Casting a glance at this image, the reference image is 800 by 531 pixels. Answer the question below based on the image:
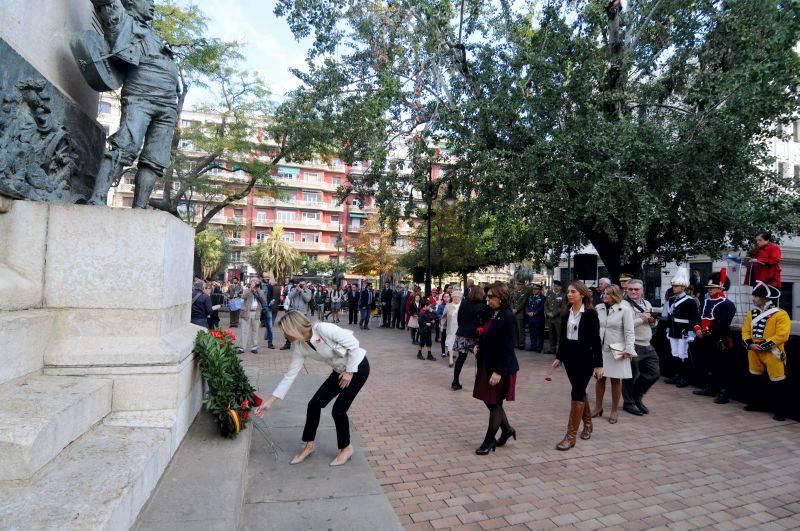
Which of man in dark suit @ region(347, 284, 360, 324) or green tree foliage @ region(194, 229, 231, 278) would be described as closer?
man in dark suit @ region(347, 284, 360, 324)

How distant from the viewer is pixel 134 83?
405 centimetres

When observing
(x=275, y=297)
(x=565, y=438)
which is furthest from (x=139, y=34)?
(x=275, y=297)

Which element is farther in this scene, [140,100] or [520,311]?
[520,311]

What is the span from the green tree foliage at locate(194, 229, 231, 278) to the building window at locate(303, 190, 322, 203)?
566 inches

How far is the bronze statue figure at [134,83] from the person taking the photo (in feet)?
12.6

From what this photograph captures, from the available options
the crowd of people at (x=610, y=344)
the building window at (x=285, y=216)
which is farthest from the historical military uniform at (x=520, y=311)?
the building window at (x=285, y=216)

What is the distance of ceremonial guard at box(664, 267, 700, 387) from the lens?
8.71m

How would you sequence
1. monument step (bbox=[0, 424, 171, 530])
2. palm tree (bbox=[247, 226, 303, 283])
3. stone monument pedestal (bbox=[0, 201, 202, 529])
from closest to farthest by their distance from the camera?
monument step (bbox=[0, 424, 171, 530]), stone monument pedestal (bbox=[0, 201, 202, 529]), palm tree (bbox=[247, 226, 303, 283])

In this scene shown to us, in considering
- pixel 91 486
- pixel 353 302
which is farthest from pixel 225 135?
pixel 91 486

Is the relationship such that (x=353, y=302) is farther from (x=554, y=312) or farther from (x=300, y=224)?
(x=300, y=224)

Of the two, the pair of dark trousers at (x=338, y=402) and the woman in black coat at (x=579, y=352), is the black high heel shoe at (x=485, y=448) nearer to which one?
the woman in black coat at (x=579, y=352)

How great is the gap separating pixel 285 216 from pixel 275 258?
12.2 metres

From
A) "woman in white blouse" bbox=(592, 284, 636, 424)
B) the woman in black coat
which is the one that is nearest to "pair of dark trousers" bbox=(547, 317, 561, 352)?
"woman in white blouse" bbox=(592, 284, 636, 424)

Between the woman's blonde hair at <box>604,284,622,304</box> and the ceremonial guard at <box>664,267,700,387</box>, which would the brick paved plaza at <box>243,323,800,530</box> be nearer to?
the ceremonial guard at <box>664,267,700,387</box>
